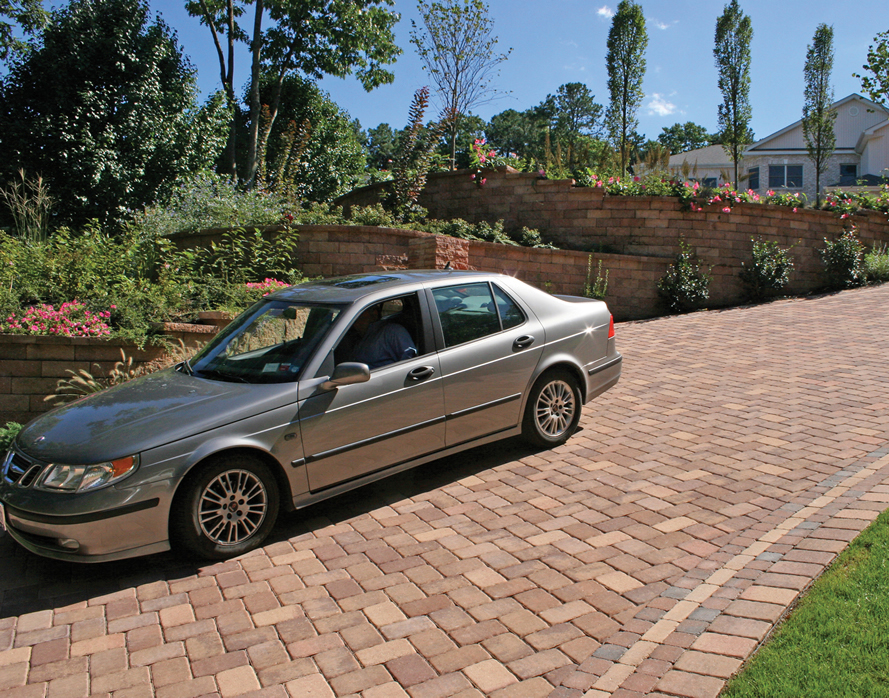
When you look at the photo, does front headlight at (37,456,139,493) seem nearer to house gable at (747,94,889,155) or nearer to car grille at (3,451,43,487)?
car grille at (3,451,43,487)

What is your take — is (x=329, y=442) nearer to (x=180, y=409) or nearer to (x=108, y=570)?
(x=180, y=409)

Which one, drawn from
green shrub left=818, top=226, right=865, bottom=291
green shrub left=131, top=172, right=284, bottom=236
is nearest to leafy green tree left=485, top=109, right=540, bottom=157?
green shrub left=818, top=226, right=865, bottom=291

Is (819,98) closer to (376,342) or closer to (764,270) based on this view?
(764,270)

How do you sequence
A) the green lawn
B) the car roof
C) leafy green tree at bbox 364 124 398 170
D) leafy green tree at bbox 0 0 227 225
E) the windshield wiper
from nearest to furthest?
the green lawn
the windshield wiper
the car roof
leafy green tree at bbox 0 0 227 225
leafy green tree at bbox 364 124 398 170

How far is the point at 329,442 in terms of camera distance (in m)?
4.61

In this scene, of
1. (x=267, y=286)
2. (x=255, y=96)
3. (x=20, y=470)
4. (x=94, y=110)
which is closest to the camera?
(x=20, y=470)

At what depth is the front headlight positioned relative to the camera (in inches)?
154

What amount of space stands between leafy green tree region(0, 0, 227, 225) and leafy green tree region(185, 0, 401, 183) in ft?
10.3

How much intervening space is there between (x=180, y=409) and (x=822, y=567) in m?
3.69

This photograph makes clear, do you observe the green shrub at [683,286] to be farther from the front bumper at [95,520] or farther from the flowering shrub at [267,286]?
the front bumper at [95,520]

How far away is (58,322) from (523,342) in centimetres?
495

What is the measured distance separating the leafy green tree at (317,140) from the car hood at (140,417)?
72.4ft

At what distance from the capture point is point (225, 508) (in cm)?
426

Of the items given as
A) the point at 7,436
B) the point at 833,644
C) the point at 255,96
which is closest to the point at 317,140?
the point at 255,96
